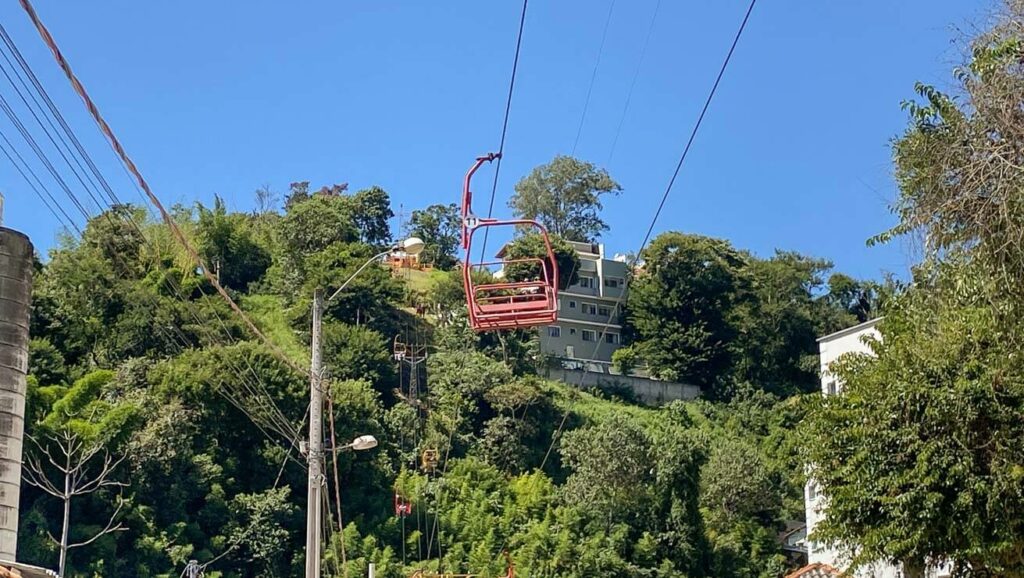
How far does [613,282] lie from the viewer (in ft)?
259

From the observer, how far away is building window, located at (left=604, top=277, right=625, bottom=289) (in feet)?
258

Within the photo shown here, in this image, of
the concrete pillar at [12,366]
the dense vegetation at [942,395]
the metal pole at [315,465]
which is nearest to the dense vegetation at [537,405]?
the dense vegetation at [942,395]

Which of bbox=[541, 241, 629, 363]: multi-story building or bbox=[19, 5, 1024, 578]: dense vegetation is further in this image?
bbox=[541, 241, 629, 363]: multi-story building

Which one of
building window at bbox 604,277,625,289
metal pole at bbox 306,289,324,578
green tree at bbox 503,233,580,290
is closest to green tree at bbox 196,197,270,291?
green tree at bbox 503,233,580,290

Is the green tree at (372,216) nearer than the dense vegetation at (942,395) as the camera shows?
No

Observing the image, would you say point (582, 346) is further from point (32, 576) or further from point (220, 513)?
point (32, 576)

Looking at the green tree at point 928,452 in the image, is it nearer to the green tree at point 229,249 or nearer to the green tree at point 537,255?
the green tree at point 537,255

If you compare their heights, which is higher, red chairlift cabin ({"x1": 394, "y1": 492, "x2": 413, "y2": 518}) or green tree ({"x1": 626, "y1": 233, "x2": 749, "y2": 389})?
green tree ({"x1": 626, "y1": 233, "x2": 749, "y2": 389})

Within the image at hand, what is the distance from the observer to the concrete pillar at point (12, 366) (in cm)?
1492

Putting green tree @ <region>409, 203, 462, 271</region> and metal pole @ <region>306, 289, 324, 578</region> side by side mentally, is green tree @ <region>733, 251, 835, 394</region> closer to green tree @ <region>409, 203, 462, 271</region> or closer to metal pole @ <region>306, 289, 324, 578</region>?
green tree @ <region>409, 203, 462, 271</region>

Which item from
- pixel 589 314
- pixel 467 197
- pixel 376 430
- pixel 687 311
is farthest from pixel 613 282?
pixel 467 197

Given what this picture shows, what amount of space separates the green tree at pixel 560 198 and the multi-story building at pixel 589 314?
7.40 metres

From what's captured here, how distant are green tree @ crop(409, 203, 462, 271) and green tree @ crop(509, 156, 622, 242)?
Answer: 424 centimetres

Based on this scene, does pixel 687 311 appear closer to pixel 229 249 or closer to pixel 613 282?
pixel 613 282
